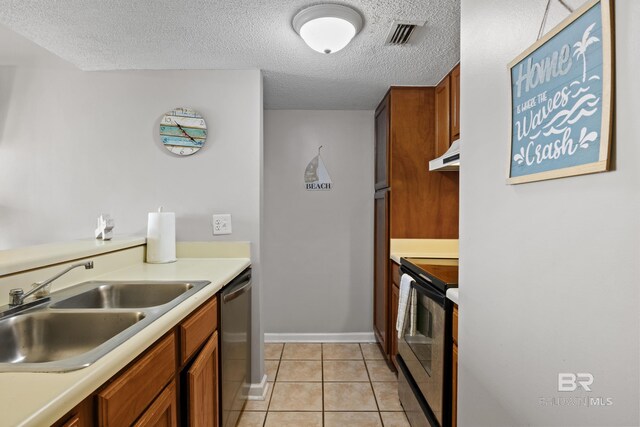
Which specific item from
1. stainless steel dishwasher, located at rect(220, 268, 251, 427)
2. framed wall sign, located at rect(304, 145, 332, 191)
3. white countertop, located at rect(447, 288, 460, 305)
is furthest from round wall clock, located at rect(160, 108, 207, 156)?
white countertop, located at rect(447, 288, 460, 305)

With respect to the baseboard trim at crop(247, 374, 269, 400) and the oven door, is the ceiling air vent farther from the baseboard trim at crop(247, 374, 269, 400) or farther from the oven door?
the baseboard trim at crop(247, 374, 269, 400)

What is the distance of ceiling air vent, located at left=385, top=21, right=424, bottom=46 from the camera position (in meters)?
1.66

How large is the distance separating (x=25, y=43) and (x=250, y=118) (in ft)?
4.39

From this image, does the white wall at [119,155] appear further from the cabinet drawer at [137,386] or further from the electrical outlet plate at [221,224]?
the cabinet drawer at [137,386]

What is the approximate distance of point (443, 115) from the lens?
241cm

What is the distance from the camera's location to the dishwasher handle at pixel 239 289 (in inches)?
66.1

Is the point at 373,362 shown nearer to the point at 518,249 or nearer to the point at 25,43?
the point at 518,249

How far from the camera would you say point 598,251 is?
604mm

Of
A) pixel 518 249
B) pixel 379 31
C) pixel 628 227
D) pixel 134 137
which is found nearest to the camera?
pixel 628 227

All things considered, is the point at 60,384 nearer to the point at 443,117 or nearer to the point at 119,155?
the point at 119,155

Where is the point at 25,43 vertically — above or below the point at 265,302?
above

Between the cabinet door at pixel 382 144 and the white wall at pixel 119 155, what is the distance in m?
1.03

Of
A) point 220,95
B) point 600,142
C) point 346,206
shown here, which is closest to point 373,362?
point 346,206

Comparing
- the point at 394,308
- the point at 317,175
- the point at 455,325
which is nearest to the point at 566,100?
the point at 455,325
